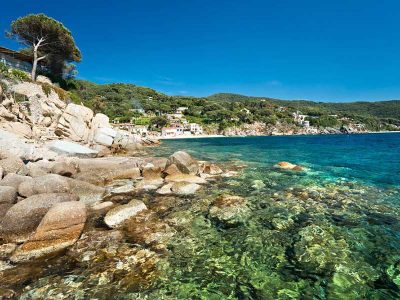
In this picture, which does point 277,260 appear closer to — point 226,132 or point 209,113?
point 226,132

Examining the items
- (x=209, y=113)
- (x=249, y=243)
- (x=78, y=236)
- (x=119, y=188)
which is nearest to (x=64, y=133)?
(x=119, y=188)

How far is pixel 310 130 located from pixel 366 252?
182 m

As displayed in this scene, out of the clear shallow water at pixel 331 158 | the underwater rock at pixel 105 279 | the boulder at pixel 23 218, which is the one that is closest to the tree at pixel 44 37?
the clear shallow water at pixel 331 158

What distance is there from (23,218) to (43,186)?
2.72 meters

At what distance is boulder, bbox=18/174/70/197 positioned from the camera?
34.2 ft

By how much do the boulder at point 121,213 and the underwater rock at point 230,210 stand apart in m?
3.17

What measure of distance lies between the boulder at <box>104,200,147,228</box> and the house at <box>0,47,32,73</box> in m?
48.9

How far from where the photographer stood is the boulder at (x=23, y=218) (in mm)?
8141

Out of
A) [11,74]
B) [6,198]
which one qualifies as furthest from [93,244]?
[11,74]

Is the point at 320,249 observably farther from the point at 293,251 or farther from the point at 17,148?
the point at 17,148

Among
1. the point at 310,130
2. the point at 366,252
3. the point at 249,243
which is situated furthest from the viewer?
the point at 310,130

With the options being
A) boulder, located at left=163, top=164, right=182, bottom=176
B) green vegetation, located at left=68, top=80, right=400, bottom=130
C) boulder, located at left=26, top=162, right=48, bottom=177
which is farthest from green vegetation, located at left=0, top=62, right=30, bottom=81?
green vegetation, located at left=68, top=80, right=400, bottom=130

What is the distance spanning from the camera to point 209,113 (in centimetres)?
15662

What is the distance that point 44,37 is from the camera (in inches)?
1897
